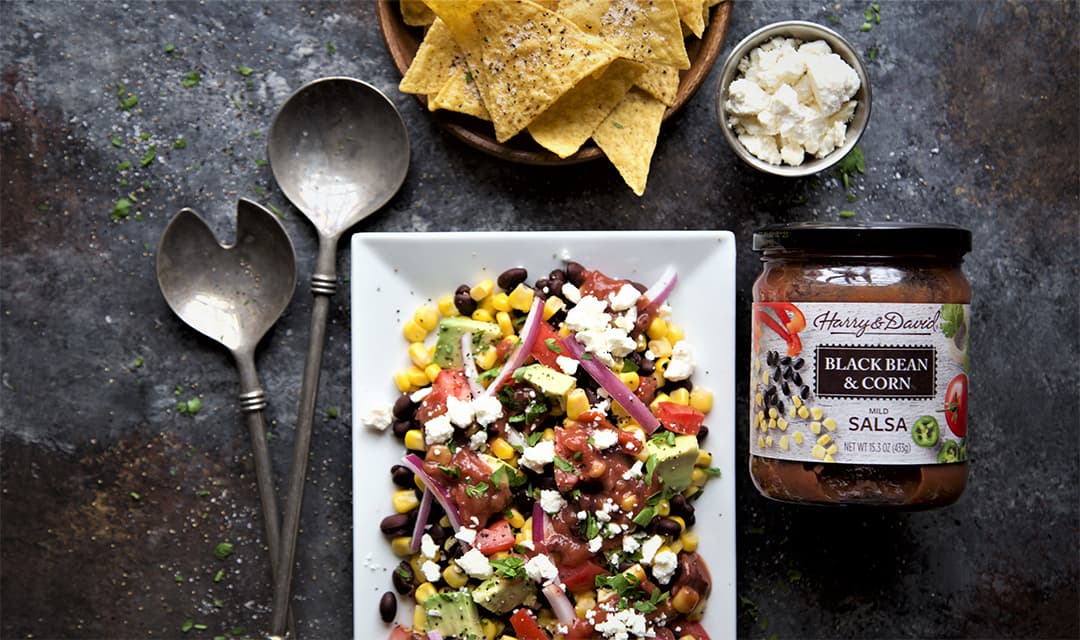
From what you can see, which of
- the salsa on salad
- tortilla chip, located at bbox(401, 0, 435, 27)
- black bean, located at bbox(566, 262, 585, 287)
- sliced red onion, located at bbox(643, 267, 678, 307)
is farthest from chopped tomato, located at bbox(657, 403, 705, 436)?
tortilla chip, located at bbox(401, 0, 435, 27)

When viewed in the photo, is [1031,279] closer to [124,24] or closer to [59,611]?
[124,24]

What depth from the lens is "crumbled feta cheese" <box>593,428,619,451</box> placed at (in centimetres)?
207

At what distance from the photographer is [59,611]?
2377 mm

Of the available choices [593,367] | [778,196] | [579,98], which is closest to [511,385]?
[593,367]

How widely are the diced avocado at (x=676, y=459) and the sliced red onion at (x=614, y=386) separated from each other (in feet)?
0.18

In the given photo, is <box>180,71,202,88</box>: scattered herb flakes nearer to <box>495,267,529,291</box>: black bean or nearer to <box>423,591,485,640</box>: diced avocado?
<box>495,267,529,291</box>: black bean

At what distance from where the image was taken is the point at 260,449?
7.48 ft

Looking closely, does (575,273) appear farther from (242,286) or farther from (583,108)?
(242,286)

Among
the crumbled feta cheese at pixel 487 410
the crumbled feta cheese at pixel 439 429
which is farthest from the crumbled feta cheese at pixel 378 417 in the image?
the crumbled feta cheese at pixel 487 410

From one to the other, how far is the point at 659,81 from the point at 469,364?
32.3 inches

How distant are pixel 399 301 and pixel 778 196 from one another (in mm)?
1012

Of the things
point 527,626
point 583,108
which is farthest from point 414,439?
point 583,108

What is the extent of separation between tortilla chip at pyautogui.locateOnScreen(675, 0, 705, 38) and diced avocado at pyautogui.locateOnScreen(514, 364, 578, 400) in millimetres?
873

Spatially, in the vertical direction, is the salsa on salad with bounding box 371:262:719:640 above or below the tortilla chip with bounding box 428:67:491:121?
below
